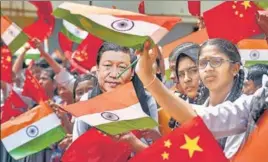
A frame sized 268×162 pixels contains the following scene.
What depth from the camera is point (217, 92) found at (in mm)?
2838

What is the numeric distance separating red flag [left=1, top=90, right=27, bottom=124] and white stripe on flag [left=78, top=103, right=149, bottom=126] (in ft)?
6.80

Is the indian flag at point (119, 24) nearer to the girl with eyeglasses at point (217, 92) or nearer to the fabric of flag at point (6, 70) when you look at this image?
the girl with eyeglasses at point (217, 92)

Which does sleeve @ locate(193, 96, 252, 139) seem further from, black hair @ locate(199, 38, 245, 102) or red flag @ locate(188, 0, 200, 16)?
red flag @ locate(188, 0, 200, 16)

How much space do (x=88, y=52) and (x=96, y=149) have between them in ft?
6.16

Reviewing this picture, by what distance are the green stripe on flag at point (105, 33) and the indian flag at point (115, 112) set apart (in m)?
0.32

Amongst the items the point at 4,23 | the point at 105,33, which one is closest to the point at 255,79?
the point at 105,33

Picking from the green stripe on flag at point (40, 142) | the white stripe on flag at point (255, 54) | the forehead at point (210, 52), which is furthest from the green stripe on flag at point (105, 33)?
the green stripe on flag at point (40, 142)

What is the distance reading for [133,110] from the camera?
317 centimetres

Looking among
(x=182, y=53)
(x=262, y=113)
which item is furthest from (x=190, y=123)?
(x=182, y=53)

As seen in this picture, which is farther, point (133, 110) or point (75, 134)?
point (75, 134)

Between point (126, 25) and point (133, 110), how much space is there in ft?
1.32

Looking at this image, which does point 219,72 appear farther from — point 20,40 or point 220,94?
point 20,40

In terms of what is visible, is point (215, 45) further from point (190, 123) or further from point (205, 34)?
point (205, 34)

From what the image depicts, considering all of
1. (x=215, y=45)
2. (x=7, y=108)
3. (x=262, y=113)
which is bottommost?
(x=7, y=108)
